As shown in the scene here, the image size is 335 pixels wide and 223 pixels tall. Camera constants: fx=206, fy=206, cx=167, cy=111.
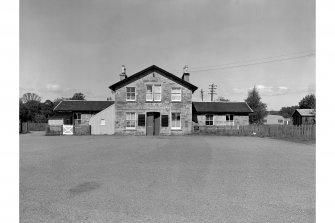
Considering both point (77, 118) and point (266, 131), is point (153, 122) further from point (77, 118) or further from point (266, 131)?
point (77, 118)

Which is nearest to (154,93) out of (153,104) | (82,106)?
(153,104)

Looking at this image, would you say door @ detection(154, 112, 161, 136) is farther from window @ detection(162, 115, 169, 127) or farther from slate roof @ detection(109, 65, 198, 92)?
slate roof @ detection(109, 65, 198, 92)

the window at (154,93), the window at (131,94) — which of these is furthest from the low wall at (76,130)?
the window at (154,93)

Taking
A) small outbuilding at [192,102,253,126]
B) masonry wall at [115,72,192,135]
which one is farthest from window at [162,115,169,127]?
small outbuilding at [192,102,253,126]

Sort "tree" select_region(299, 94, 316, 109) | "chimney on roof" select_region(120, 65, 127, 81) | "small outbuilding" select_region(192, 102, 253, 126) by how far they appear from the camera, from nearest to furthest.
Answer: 1. "chimney on roof" select_region(120, 65, 127, 81)
2. "small outbuilding" select_region(192, 102, 253, 126)
3. "tree" select_region(299, 94, 316, 109)

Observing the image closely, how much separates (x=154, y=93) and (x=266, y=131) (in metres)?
13.6

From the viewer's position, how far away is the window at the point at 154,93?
2431cm

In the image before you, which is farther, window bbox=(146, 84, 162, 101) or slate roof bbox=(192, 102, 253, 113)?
slate roof bbox=(192, 102, 253, 113)

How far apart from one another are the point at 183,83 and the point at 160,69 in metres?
3.18

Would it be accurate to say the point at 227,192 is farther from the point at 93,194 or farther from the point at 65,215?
the point at 65,215

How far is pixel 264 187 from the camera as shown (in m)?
5.62

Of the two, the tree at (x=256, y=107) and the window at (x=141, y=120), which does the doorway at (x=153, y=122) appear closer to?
the window at (x=141, y=120)

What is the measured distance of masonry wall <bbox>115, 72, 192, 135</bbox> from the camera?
24.2 meters

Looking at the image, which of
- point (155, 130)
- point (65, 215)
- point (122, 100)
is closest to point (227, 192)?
point (65, 215)
